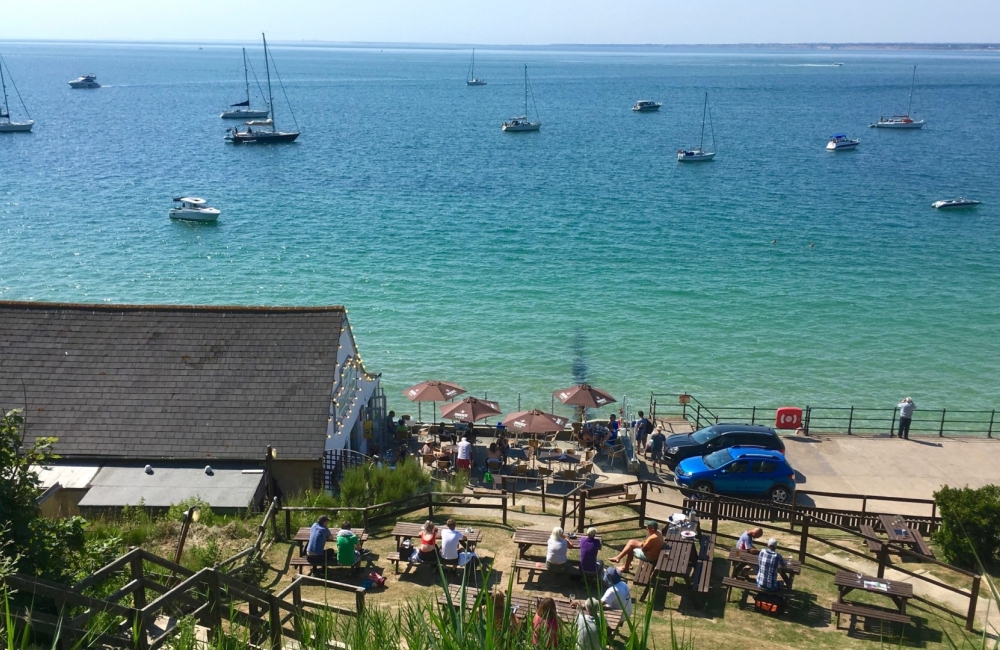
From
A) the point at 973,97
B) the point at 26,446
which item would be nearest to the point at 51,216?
the point at 26,446

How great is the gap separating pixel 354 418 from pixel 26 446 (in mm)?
6670

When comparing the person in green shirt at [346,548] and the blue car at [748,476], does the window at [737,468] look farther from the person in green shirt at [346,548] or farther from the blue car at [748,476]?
the person in green shirt at [346,548]

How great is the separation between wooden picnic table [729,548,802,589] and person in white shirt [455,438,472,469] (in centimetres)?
892

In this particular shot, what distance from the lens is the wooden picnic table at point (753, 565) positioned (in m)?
13.1

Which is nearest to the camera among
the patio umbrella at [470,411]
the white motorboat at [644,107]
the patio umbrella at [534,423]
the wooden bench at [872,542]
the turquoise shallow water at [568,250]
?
the wooden bench at [872,542]

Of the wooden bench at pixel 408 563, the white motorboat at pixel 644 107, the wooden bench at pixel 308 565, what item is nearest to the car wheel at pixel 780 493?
the wooden bench at pixel 408 563

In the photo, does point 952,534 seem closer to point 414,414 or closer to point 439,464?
point 439,464

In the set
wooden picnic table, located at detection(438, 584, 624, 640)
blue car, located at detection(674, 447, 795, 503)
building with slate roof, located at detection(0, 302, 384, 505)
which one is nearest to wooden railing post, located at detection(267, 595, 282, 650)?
wooden picnic table, located at detection(438, 584, 624, 640)

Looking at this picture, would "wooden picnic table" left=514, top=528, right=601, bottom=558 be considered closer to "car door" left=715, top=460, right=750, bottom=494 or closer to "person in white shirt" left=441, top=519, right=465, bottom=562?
"person in white shirt" left=441, top=519, right=465, bottom=562

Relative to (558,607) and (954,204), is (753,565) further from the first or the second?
(954,204)

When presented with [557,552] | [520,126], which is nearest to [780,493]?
[557,552]

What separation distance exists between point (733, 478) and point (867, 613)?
876cm

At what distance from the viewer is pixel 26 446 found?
17.5 metres

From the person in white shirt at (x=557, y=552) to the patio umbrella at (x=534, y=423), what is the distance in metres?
9.78
